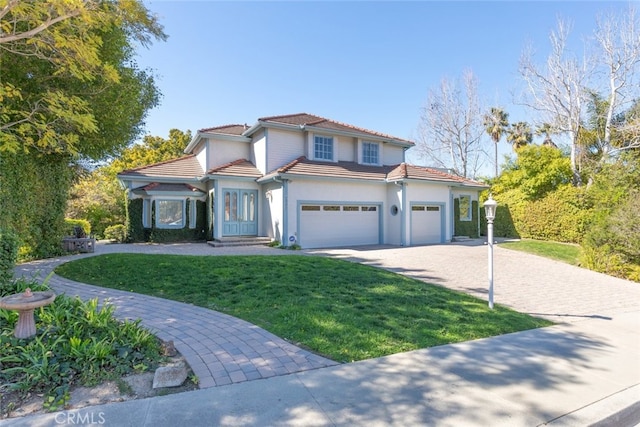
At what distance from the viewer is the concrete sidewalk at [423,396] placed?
2818 millimetres

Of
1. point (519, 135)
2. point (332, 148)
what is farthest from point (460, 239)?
point (519, 135)

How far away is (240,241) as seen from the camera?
617 inches

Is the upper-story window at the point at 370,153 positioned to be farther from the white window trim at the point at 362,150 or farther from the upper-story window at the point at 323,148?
the upper-story window at the point at 323,148

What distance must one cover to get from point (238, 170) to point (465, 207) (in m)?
15.7

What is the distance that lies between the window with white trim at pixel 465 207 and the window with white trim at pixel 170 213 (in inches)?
721

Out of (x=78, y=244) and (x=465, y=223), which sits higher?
(x=465, y=223)

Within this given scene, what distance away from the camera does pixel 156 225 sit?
17.1 m

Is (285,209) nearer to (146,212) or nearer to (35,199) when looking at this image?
(146,212)

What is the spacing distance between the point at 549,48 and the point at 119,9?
84.0 ft

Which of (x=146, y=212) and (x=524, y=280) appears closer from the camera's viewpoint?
(x=524, y=280)

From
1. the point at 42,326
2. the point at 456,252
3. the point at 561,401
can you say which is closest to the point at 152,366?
the point at 42,326

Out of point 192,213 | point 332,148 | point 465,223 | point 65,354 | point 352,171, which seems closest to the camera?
point 65,354

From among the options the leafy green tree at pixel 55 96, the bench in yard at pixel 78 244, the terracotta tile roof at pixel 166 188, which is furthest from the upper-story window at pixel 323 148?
the bench in yard at pixel 78 244

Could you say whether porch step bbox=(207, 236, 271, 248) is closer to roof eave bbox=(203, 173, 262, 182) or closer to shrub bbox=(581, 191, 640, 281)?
roof eave bbox=(203, 173, 262, 182)
